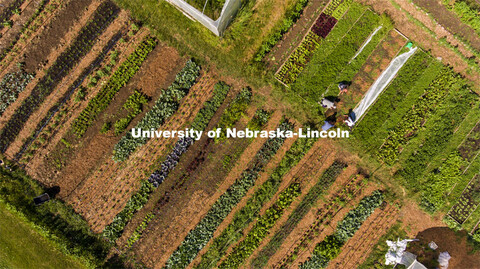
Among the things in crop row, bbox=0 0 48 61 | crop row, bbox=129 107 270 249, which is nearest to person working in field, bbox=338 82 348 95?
crop row, bbox=129 107 270 249

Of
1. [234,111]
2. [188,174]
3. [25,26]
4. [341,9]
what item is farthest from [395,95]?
[25,26]

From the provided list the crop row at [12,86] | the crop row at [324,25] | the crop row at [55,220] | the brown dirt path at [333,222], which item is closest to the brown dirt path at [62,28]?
the crop row at [12,86]

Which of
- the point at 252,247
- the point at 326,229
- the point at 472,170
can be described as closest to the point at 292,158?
the point at 326,229

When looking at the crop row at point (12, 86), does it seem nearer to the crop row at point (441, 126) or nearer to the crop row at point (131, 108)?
the crop row at point (131, 108)

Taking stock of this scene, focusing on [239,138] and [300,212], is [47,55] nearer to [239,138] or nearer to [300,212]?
[239,138]

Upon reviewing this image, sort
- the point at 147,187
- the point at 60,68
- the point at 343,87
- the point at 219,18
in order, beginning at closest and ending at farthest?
the point at 219,18
the point at 343,87
the point at 147,187
the point at 60,68
